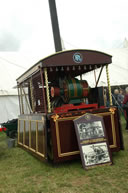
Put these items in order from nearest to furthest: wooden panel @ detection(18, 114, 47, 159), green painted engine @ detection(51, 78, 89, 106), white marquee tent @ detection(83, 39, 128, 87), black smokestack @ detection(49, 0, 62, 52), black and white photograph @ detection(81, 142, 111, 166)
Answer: black and white photograph @ detection(81, 142, 111, 166) → wooden panel @ detection(18, 114, 47, 159) → green painted engine @ detection(51, 78, 89, 106) → black smokestack @ detection(49, 0, 62, 52) → white marquee tent @ detection(83, 39, 128, 87)

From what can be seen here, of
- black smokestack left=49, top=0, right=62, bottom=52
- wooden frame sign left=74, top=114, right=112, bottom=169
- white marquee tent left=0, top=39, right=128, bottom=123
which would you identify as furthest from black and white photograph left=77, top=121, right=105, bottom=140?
white marquee tent left=0, top=39, right=128, bottom=123

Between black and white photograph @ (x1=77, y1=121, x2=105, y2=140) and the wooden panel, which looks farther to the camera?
the wooden panel

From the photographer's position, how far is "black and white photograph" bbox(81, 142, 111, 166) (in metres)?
3.99

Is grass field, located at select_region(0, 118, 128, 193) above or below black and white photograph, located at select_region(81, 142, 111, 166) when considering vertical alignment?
below

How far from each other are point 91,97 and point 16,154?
7.99 feet

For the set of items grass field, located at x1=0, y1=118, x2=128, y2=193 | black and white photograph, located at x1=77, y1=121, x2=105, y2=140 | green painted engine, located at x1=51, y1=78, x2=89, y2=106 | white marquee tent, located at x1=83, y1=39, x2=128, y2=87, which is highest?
white marquee tent, located at x1=83, y1=39, x2=128, y2=87

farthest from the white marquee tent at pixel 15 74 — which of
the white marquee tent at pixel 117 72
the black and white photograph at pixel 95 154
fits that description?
the black and white photograph at pixel 95 154

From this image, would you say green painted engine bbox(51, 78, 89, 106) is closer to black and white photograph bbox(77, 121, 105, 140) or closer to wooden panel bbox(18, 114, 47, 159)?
wooden panel bbox(18, 114, 47, 159)

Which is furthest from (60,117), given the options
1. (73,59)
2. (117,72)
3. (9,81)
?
(117,72)

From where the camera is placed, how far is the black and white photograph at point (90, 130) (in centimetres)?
418

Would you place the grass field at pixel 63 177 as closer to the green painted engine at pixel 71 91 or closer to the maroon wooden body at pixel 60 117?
the maroon wooden body at pixel 60 117

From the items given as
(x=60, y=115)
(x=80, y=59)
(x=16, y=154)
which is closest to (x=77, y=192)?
(x=60, y=115)

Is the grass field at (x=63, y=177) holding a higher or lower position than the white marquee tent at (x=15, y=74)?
lower

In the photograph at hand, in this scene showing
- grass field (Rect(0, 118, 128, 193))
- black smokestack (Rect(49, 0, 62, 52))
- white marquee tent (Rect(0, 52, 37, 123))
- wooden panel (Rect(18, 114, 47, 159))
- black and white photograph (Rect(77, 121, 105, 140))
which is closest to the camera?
grass field (Rect(0, 118, 128, 193))
